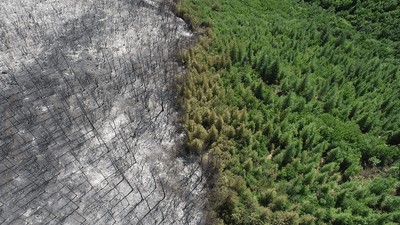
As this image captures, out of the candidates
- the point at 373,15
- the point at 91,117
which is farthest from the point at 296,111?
the point at 373,15

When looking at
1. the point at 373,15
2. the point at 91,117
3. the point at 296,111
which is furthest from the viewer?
the point at 373,15

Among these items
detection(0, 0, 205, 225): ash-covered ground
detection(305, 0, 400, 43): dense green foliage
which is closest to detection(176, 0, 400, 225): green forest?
detection(305, 0, 400, 43): dense green foliage

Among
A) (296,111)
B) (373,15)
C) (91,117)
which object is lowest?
(91,117)

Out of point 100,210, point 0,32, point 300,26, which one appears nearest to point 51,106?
point 100,210

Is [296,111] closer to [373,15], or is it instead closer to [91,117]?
[91,117]

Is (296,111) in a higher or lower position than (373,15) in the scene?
lower

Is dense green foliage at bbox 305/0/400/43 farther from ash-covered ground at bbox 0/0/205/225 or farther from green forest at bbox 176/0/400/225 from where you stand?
ash-covered ground at bbox 0/0/205/225

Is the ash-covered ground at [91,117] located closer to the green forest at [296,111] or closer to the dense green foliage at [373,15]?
the green forest at [296,111]

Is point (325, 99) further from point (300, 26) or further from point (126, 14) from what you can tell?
point (126, 14)
